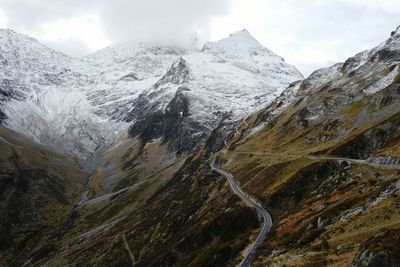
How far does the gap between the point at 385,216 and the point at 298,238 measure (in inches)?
513

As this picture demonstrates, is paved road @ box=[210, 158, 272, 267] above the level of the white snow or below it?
below

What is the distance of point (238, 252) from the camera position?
68.8m

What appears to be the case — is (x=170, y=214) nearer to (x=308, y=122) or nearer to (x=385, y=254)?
(x=308, y=122)

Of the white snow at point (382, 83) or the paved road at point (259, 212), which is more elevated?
the white snow at point (382, 83)

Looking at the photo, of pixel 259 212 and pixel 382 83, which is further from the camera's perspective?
pixel 382 83

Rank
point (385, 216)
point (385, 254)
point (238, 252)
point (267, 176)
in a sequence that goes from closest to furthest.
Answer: point (385, 254), point (385, 216), point (238, 252), point (267, 176)

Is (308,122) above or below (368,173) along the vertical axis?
above

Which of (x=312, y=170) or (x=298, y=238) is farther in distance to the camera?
(x=312, y=170)

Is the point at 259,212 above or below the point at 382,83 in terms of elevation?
below

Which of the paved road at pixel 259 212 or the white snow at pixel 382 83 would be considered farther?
the white snow at pixel 382 83

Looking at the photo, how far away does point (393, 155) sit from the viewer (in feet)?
238

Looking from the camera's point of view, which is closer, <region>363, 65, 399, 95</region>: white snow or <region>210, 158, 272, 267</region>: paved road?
<region>210, 158, 272, 267</region>: paved road

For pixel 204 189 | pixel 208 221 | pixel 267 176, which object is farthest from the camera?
pixel 204 189

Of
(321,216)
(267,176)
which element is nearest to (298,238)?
(321,216)
